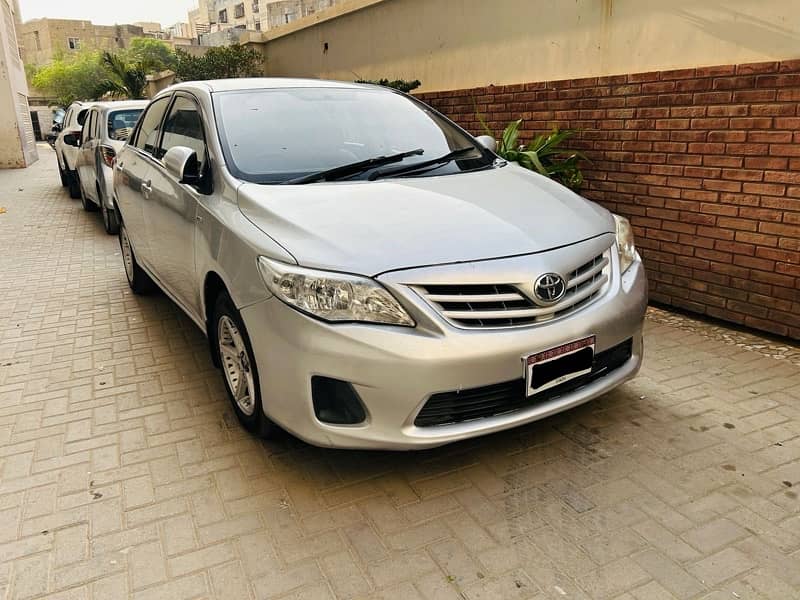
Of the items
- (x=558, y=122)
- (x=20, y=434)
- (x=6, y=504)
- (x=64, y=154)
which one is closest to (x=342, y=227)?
(x=6, y=504)

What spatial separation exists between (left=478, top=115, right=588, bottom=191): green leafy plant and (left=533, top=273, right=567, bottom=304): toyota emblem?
2.97 meters

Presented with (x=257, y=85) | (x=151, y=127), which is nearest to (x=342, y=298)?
(x=257, y=85)

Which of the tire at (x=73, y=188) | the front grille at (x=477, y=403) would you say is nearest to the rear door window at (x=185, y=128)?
the front grille at (x=477, y=403)

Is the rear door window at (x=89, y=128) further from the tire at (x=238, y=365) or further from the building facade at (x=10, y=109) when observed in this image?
the building facade at (x=10, y=109)

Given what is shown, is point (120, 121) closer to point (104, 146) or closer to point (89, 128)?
point (104, 146)

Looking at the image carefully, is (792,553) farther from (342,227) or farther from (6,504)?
(6,504)

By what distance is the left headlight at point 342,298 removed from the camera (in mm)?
2510

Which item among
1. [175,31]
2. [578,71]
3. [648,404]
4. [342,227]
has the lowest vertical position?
[648,404]

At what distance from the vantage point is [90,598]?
2238mm

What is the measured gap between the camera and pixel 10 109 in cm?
1775

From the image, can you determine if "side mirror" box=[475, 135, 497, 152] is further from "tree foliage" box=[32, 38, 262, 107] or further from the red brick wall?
"tree foliage" box=[32, 38, 262, 107]

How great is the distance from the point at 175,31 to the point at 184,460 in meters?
120

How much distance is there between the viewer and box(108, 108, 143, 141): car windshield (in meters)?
8.38

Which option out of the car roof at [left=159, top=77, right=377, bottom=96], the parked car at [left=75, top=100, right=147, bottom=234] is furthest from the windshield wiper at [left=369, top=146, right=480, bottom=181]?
the parked car at [left=75, top=100, right=147, bottom=234]
